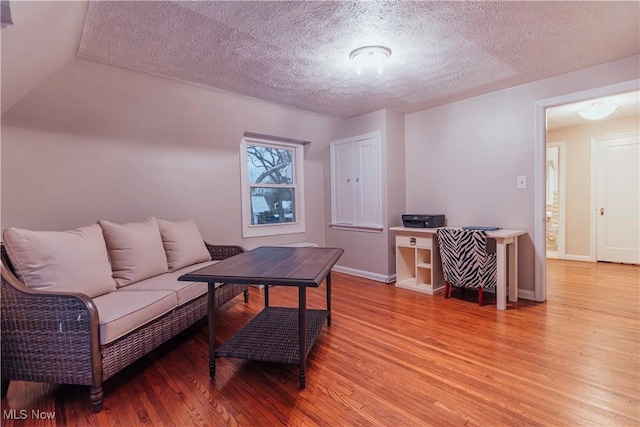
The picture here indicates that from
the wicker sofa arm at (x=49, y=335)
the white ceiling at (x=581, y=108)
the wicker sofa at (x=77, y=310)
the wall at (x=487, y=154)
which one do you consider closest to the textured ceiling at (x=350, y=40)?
the wall at (x=487, y=154)

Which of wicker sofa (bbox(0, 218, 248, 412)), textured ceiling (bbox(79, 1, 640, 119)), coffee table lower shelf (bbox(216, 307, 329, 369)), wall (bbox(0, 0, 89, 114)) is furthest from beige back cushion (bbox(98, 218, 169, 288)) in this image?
textured ceiling (bbox(79, 1, 640, 119))

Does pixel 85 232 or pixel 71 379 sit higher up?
pixel 85 232

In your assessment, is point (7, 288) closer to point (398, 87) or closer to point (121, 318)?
point (121, 318)

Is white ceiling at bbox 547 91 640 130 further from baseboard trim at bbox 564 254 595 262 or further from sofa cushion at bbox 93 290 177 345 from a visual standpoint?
sofa cushion at bbox 93 290 177 345

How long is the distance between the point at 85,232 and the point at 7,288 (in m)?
0.59

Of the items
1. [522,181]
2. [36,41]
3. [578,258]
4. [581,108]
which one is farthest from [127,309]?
[578,258]

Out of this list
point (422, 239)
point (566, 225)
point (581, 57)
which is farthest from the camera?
point (566, 225)

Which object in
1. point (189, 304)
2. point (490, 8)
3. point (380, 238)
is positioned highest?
point (490, 8)

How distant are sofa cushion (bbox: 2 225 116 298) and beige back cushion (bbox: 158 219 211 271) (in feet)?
2.14

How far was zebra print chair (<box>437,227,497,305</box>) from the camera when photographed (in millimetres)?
2922

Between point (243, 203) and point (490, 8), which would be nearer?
point (490, 8)

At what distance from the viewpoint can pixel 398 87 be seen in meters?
3.11

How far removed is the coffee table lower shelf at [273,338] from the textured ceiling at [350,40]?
2013mm

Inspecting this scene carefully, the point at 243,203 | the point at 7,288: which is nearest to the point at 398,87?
the point at 243,203
